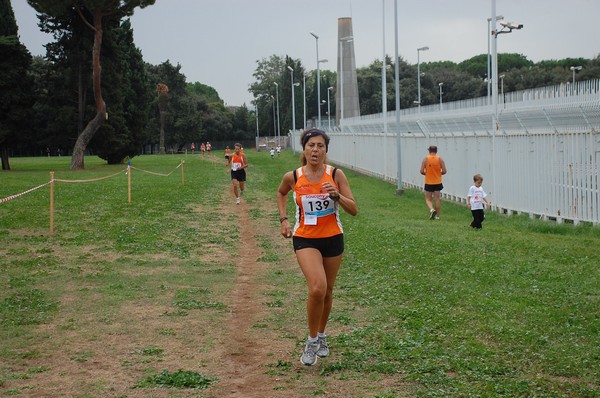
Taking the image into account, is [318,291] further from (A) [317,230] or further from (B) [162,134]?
(B) [162,134]

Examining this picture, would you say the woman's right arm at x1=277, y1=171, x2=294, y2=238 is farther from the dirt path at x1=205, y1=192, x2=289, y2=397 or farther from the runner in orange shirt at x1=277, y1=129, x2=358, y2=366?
the dirt path at x1=205, y1=192, x2=289, y2=397

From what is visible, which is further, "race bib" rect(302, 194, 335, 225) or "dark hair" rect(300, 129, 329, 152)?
"dark hair" rect(300, 129, 329, 152)

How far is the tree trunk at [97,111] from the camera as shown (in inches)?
2047

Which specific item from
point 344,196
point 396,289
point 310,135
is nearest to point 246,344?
point 344,196

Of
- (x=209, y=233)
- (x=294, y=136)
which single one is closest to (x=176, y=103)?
(x=294, y=136)

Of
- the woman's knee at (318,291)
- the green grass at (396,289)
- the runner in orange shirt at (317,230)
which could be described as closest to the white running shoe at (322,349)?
the runner in orange shirt at (317,230)

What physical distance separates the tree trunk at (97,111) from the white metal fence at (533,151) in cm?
2578

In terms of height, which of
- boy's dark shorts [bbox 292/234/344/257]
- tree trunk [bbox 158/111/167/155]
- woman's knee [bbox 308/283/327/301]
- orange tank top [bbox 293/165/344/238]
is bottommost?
woman's knee [bbox 308/283/327/301]

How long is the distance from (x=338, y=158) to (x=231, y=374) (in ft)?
179

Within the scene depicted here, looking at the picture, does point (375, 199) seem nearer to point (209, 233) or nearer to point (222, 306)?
point (209, 233)

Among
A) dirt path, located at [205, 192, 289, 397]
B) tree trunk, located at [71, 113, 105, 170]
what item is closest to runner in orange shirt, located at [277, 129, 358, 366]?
dirt path, located at [205, 192, 289, 397]

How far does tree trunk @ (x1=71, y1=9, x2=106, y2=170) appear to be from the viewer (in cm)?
5200

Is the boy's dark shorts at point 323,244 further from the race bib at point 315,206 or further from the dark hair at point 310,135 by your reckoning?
the dark hair at point 310,135

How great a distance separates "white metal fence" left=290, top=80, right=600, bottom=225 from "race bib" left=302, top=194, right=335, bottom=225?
11.2 metres
